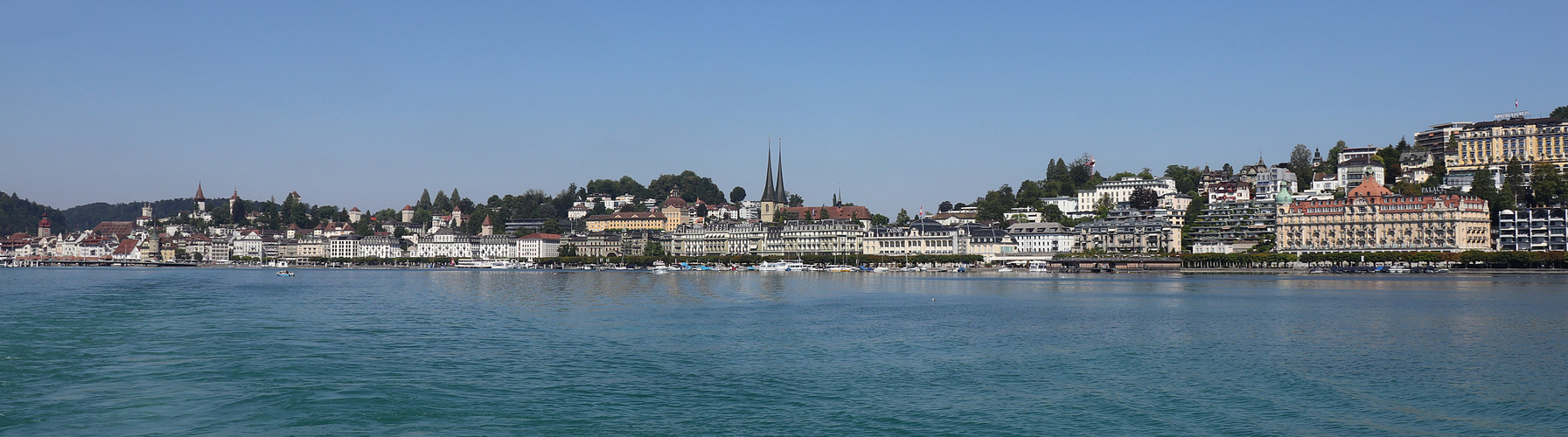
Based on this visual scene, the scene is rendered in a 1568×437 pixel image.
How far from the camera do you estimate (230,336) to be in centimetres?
2605

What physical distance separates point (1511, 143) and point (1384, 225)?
25.0 m

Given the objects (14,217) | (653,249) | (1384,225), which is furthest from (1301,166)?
(14,217)

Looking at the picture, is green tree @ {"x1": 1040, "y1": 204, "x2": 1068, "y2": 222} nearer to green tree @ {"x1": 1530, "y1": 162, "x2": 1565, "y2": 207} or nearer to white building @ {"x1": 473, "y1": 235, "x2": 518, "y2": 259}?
green tree @ {"x1": 1530, "y1": 162, "x2": 1565, "y2": 207}

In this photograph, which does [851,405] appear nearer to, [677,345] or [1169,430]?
[1169,430]

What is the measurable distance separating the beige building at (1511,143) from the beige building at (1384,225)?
16028mm

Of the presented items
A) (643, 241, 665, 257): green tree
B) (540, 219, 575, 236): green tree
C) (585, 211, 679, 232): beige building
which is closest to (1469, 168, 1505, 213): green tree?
(643, 241, 665, 257): green tree

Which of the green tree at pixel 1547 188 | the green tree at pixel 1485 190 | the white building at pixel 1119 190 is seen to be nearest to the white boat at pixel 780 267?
the white building at pixel 1119 190

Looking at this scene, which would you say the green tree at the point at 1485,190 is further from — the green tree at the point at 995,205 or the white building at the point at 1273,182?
the green tree at the point at 995,205

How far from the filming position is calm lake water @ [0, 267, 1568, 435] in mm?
15688

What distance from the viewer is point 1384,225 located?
89.6 metres

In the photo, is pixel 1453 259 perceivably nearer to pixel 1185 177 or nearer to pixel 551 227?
pixel 1185 177

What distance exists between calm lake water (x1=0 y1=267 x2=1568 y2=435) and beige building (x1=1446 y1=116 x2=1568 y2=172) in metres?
76.6

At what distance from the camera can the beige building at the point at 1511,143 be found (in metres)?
101

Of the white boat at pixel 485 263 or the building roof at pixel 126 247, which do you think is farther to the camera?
the building roof at pixel 126 247
